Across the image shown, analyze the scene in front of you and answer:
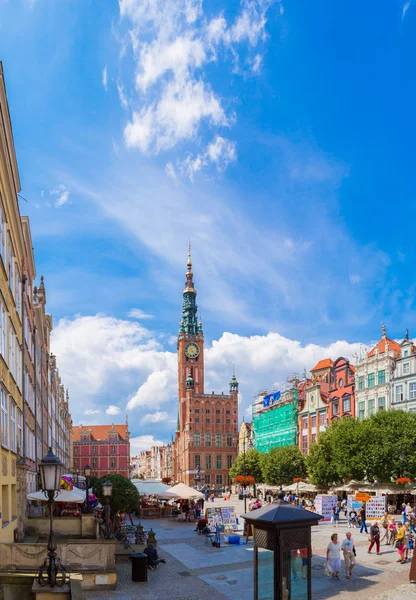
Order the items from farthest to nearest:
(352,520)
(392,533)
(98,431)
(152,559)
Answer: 1. (98,431)
2. (352,520)
3. (392,533)
4. (152,559)

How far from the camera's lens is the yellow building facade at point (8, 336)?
1628 cm

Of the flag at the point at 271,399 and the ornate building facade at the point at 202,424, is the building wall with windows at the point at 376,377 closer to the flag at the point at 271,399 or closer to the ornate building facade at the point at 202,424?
the flag at the point at 271,399

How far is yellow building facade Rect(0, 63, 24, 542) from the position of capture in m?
16.3

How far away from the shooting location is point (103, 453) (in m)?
129

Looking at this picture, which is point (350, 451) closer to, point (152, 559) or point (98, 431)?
point (152, 559)

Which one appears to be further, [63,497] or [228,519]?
[228,519]

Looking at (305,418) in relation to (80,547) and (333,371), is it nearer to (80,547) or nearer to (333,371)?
(333,371)

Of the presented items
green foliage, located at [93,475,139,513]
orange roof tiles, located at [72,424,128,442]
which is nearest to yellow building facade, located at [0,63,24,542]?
green foliage, located at [93,475,139,513]

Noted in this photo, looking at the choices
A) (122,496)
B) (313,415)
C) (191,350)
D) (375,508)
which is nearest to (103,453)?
(191,350)

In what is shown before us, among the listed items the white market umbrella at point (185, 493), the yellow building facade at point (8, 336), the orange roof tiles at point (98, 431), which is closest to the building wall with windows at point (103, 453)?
the orange roof tiles at point (98, 431)

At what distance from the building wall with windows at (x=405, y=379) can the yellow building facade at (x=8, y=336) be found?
141 feet

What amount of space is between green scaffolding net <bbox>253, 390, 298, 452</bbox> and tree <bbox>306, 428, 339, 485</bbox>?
29.3m

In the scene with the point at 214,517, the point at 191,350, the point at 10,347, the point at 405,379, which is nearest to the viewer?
the point at 10,347

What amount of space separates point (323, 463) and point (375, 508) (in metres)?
20.2
